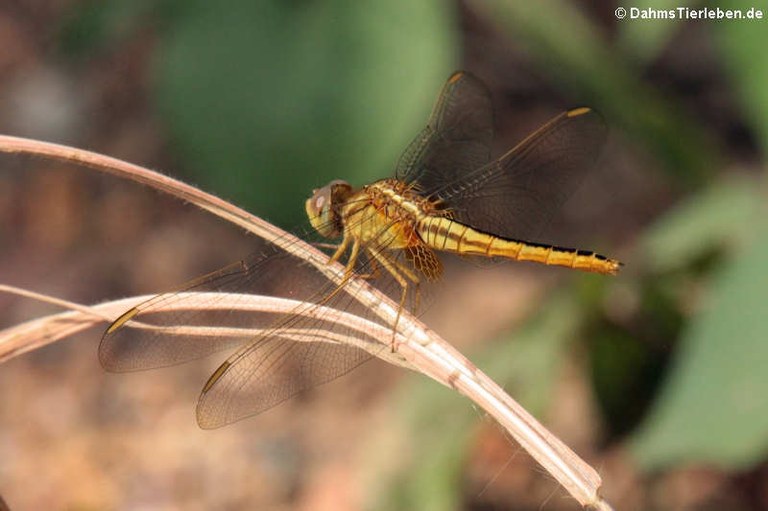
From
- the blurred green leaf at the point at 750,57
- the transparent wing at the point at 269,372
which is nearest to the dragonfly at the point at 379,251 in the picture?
the transparent wing at the point at 269,372

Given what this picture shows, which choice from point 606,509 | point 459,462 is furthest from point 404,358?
point 459,462

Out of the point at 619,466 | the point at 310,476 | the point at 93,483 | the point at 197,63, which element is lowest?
the point at 619,466

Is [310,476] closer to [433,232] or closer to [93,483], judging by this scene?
[93,483]

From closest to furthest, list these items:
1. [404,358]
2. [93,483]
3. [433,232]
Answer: [404,358] < [433,232] < [93,483]

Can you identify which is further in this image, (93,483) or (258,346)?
(93,483)

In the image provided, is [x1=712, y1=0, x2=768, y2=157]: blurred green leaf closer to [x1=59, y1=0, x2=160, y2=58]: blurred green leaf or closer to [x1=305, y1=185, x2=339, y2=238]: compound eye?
[x1=305, y1=185, x2=339, y2=238]: compound eye

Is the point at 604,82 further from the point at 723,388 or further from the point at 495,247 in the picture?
the point at 495,247

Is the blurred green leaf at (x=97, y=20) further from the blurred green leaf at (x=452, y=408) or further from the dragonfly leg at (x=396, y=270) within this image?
the dragonfly leg at (x=396, y=270)
